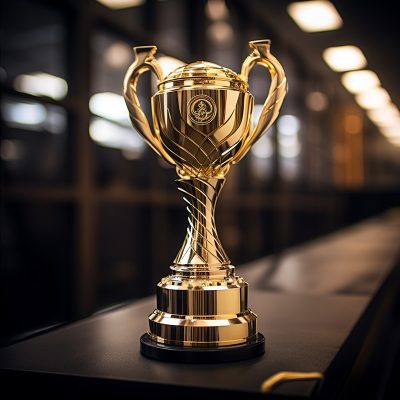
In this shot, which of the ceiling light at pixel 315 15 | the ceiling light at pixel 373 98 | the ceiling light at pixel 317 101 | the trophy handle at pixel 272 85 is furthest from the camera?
the ceiling light at pixel 317 101

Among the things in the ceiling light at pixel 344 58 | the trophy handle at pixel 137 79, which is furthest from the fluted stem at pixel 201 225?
the ceiling light at pixel 344 58

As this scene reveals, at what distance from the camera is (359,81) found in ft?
7.54

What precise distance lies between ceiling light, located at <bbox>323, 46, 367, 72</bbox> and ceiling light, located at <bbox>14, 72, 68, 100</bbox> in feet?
4.26

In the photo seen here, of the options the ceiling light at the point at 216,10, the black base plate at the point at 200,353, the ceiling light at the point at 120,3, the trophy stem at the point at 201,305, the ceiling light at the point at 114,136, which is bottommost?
the black base plate at the point at 200,353

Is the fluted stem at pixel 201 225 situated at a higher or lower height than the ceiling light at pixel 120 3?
lower

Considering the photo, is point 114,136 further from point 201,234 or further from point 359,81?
point 201,234

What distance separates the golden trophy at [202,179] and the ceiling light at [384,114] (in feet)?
7.16

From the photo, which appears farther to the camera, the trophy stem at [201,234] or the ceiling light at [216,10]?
the ceiling light at [216,10]

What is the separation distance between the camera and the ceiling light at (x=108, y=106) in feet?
9.99

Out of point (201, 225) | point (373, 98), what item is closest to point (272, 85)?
point (201, 225)

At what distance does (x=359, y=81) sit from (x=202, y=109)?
167cm

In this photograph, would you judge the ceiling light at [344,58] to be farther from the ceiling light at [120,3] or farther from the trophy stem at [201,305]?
the ceiling light at [120,3]

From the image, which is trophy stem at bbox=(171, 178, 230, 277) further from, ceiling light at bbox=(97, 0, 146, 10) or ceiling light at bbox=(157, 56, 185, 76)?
ceiling light at bbox=(157, 56, 185, 76)

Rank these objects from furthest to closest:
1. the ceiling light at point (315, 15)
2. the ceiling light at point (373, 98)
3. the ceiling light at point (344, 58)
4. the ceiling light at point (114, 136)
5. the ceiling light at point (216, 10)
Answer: the ceiling light at point (216, 10) < the ceiling light at point (114, 136) < the ceiling light at point (373, 98) < the ceiling light at point (344, 58) < the ceiling light at point (315, 15)
